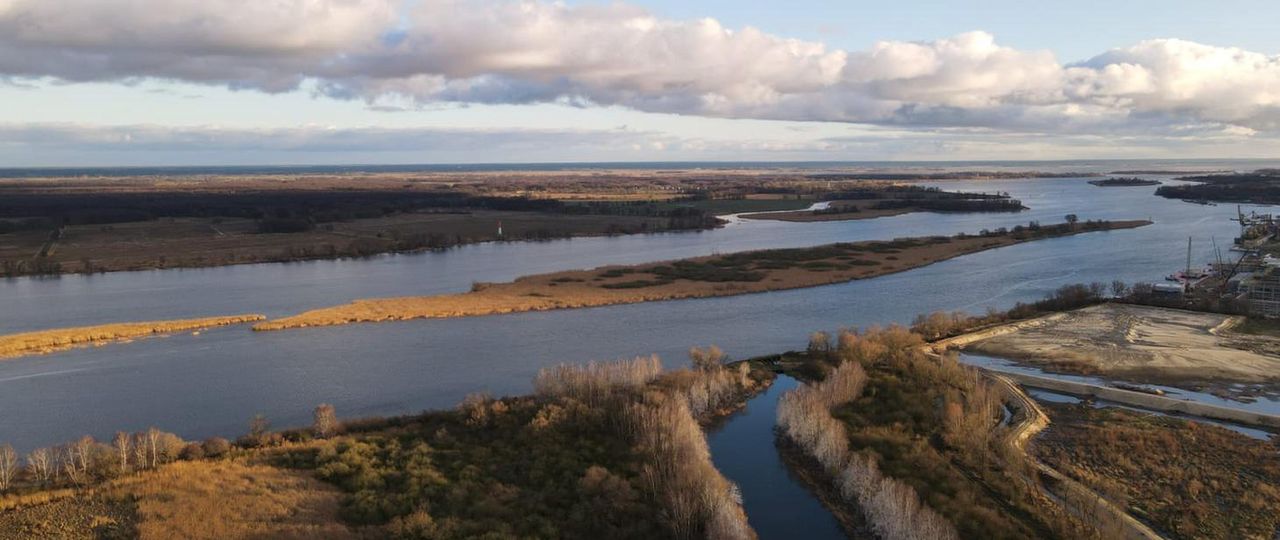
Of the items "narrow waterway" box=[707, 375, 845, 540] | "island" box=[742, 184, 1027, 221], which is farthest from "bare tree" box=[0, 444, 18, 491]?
"island" box=[742, 184, 1027, 221]

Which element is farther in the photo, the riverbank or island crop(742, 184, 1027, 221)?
island crop(742, 184, 1027, 221)

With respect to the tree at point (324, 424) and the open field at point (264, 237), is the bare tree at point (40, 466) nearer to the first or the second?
the tree at point (324, 424)

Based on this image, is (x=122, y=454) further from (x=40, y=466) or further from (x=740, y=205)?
(x=740, y=205)

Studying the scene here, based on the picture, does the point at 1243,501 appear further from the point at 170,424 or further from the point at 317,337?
the point at 317,337

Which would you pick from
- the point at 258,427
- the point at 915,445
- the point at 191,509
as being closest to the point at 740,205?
the point at 915,445

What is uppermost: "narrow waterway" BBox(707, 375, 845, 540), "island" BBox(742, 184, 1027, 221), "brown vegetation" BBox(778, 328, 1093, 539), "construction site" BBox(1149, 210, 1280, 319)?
"island" BBox(742, 184, 1027, 221)

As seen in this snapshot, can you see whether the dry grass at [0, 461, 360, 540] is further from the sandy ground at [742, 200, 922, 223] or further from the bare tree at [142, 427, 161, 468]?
the sandy ground at [742, 200, 922, 223]
